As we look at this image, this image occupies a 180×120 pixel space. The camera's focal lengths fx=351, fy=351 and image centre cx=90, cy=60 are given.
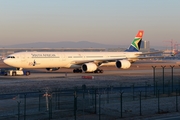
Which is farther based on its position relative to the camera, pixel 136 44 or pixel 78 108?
pixel 136 44

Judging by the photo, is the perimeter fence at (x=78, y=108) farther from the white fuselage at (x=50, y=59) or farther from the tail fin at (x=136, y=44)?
the tail fin at (x=136, y=44)

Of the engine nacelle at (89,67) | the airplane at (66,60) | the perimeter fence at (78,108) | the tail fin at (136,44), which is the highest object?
the tail fin at (136,44)

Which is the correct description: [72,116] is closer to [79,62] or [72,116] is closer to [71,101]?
[71,101]

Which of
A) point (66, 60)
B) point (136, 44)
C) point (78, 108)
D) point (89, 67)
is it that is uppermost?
point (136, 44)

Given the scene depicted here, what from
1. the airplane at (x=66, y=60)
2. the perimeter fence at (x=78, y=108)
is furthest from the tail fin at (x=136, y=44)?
the perimeter fence at (x=78, y=108)

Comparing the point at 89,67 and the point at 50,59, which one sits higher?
the point at 50,59

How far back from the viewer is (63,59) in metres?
57.0

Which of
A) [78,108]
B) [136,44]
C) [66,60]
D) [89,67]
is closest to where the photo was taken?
[78,108]

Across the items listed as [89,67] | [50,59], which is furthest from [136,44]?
[50,59]

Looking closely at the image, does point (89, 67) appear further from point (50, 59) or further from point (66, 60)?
point (50, 59)

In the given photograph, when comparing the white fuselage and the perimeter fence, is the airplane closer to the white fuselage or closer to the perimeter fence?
the white fuselage

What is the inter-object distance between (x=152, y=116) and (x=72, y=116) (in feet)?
14.9

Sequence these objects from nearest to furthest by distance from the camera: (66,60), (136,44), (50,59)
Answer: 1. (50,59)
2. (66,60)
3. (136,44)

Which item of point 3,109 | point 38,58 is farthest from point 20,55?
point 3,109
